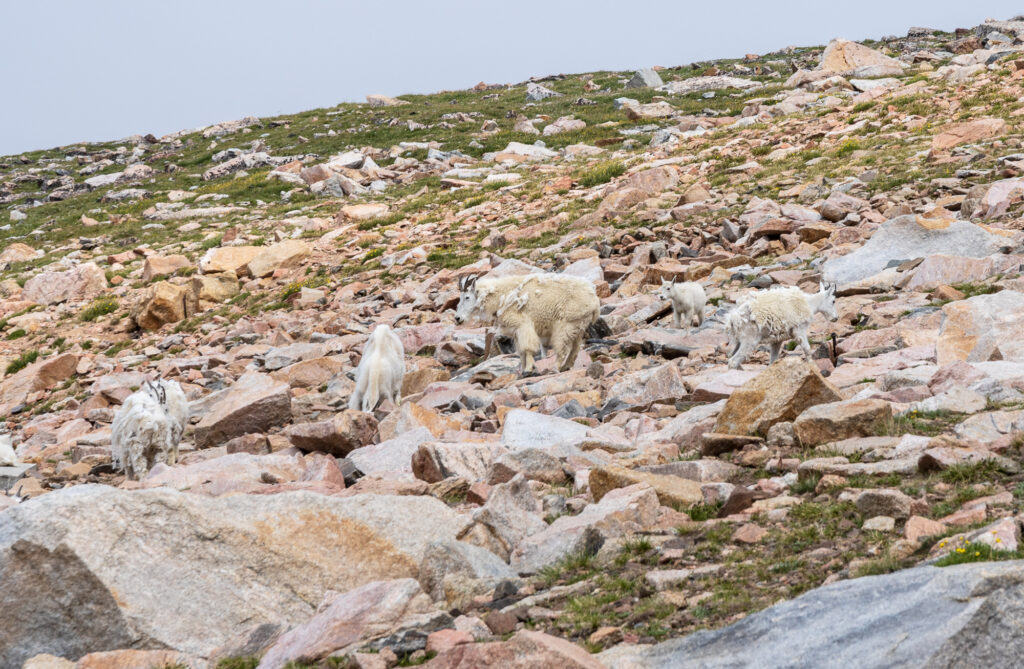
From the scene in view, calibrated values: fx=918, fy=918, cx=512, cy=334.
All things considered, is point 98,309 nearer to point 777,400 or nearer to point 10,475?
point 10,475

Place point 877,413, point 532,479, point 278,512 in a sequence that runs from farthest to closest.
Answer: point 532,479 → point 877,413 → point 278,512

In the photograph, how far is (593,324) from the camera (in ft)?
57.0

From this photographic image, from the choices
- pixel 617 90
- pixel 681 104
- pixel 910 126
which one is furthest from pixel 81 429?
pixel 617 90

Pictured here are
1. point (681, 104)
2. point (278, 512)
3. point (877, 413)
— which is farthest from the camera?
point (681, 104)

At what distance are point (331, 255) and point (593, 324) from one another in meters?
15.3

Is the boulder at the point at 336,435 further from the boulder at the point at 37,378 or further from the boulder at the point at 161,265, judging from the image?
the boulder at the point at 161,265

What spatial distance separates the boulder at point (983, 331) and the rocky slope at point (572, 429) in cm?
5

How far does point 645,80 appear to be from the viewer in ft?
221

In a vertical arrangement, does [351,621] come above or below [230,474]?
above

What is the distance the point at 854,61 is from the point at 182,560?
52.3 meters

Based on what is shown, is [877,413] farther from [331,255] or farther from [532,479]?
[331,255]

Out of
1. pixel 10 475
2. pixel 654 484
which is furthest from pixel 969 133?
pixel 10 475

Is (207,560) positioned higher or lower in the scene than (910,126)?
lower

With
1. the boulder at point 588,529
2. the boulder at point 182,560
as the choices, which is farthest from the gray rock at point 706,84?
the boulder at point 182,560
